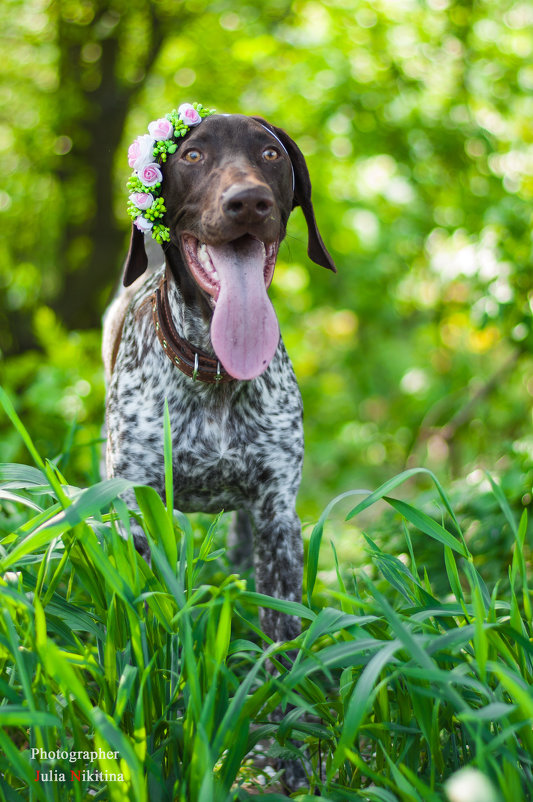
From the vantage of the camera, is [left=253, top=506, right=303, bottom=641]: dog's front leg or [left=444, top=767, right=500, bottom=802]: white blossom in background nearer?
[left=444, top=767, right=500, bottom=802]: white blossom in background

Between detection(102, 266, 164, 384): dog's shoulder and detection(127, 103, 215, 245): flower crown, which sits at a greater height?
detection(127, 103, 215, 245): flower crown

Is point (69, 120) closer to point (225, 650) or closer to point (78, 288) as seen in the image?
point (78, 288)

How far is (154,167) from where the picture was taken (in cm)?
259

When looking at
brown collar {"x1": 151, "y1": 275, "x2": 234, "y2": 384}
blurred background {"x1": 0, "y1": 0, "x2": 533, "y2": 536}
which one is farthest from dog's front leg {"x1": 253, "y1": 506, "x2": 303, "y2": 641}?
blurred background {"x1": 0, "y1": 0, "x2": 533, "y2": 536}

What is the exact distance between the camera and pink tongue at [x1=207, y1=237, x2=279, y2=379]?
237cm

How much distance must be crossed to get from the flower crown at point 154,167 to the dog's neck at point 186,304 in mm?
101

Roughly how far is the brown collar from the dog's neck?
3 cm

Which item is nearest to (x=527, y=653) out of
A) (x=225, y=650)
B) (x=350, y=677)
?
(x=350, y=677)

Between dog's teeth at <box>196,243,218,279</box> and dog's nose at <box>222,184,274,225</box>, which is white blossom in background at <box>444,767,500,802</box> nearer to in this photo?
dog's nose at <box>222,184,274,225</box>

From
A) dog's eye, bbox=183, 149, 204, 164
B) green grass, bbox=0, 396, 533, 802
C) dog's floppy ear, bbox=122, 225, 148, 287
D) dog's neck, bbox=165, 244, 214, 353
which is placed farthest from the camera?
dog's floppy ear, bbox=122, 225, 148, 287

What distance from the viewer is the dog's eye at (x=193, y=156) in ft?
8.32

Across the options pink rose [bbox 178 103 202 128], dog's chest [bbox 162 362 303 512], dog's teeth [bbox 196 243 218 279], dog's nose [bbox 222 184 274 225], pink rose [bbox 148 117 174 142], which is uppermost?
pink rose [bbox 178 103 202 128]

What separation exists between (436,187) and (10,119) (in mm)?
4385

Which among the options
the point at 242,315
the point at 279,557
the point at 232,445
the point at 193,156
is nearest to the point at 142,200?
the point at 193,156
